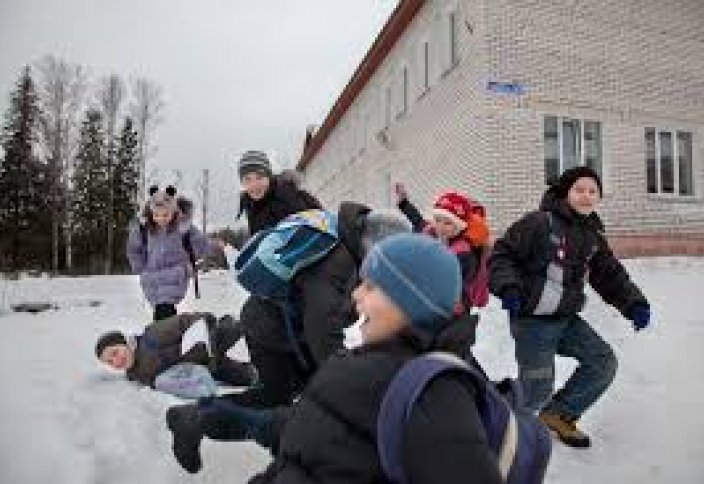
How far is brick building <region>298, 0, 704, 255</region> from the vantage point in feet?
44.4

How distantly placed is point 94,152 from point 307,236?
50593mm

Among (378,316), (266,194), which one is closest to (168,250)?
(266,194)

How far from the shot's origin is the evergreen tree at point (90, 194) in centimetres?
4534

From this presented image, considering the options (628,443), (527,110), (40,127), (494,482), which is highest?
(40,127)

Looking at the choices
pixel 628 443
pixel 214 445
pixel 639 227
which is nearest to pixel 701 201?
pixel 639 227

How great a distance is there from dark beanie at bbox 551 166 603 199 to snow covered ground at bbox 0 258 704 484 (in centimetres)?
157

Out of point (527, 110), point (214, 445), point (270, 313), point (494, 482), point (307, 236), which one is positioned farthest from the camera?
point (527, 110)

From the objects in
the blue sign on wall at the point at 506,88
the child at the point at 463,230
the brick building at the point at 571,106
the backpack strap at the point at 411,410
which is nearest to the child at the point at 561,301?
the child at the point at 463,230

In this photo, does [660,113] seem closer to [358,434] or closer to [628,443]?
[628,443]

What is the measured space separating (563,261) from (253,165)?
1.94 metres

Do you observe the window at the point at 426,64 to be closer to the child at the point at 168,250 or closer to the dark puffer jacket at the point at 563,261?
the child at the point at 168,250

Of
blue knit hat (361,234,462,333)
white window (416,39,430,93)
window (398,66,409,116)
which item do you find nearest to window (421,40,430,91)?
white window (416,39,430,93)

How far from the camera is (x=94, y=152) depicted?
50.5m

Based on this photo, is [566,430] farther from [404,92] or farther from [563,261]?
[404,92]
